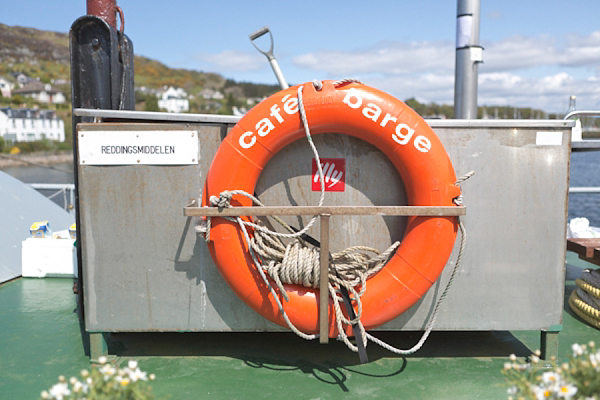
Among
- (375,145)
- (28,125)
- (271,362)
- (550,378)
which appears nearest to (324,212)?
(375,145)

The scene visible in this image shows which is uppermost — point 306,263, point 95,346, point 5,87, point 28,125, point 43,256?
point 5,87

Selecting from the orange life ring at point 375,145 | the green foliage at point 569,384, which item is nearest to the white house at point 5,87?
the orange life ring at point 375,145

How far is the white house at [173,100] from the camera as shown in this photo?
328 feet

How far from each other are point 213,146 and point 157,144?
0.27 metres

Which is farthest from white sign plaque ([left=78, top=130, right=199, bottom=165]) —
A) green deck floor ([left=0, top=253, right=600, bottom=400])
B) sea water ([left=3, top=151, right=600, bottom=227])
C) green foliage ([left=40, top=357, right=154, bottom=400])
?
sea water ([left=3, top=151, right=600, bottom=227])

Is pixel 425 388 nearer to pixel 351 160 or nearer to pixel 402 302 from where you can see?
pixel 402 302

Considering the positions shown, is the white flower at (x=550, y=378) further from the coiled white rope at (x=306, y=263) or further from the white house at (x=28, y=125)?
the white house at (x=28, y=125)

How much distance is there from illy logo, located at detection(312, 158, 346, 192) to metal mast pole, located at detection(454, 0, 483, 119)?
97.4 inches

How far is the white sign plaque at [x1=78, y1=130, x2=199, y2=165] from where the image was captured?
7.89ft

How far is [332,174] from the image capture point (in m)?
2.43

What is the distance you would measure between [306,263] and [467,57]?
299cm

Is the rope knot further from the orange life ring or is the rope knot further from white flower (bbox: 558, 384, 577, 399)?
white flower (bbox: 558, 384, 577, 399)

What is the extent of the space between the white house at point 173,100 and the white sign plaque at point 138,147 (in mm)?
100797

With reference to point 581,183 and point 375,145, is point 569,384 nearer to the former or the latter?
point 375,145
